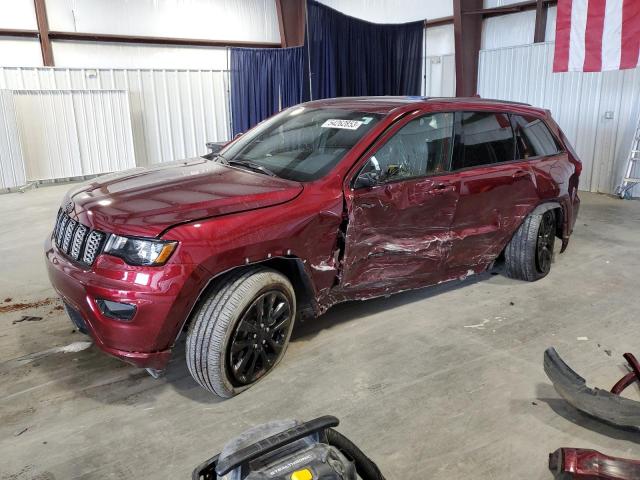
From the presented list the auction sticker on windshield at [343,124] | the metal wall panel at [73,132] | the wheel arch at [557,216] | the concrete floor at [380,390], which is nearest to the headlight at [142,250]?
the concrete floor at [380,390]

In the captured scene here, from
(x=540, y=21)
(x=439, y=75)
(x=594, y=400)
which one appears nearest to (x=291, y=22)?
(x=439, y=75)

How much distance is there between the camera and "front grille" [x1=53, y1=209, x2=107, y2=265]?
2.48 meters

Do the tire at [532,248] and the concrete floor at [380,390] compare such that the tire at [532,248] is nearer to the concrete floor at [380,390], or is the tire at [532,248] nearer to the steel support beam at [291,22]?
the concrete floor at [380,390]

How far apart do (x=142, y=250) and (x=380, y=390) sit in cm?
141

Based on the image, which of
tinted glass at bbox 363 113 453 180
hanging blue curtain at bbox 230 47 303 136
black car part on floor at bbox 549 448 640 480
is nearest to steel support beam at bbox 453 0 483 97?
hanging blue curtain at bbox 230 47 303 136

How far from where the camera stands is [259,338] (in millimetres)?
2738

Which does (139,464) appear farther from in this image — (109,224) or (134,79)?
(134,79)

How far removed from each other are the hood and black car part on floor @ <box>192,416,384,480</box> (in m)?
1.15

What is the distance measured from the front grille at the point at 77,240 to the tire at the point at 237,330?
57cm

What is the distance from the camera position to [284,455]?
1483 millimetres

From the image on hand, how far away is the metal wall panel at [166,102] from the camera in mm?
9875

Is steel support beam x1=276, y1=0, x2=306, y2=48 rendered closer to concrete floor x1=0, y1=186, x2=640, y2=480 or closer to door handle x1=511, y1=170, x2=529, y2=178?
door handle x1=511, y1=170, x2=529, y2=178

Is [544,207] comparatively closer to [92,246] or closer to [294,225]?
[294,225]

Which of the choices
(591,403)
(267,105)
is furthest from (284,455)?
(267,105)
